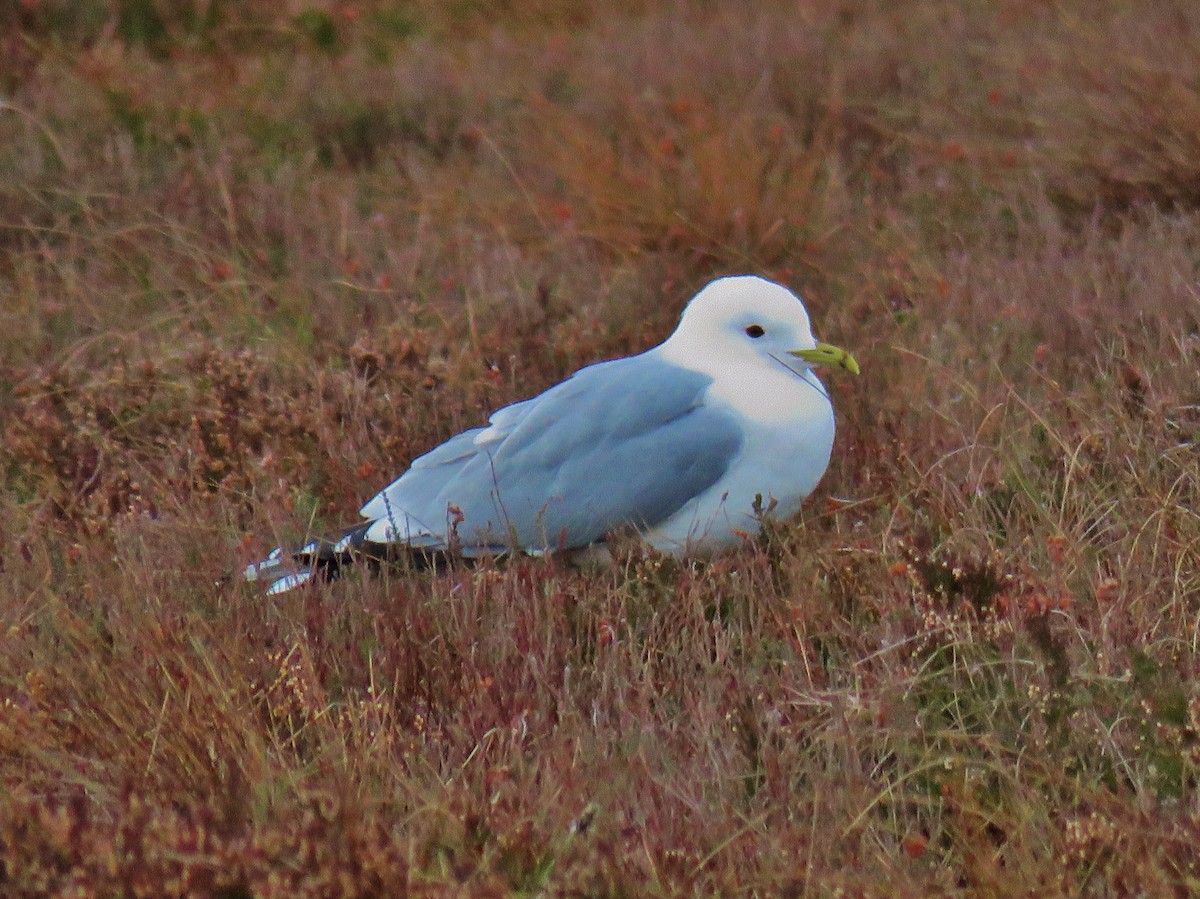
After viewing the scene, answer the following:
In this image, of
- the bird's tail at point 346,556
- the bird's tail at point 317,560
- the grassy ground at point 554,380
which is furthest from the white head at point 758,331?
the bird's tail at point 317,560

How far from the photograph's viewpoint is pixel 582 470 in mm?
3496

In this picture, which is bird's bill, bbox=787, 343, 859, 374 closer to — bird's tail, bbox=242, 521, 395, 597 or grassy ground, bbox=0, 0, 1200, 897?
grassy ground, bbox=0, 0, 1200, 897

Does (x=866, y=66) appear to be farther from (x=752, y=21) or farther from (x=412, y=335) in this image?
(x=412, y=335)

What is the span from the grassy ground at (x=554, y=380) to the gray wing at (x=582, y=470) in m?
0.13

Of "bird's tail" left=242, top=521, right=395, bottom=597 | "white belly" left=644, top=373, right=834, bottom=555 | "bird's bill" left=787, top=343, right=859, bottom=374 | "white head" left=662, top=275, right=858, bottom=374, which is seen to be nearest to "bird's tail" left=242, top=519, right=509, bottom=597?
"bird's tail" left=242, top=521, right=395, bottom=597

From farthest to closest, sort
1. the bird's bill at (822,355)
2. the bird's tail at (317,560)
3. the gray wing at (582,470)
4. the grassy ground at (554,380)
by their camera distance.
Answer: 1. the bird's bill at (822,355)
2. the gray wing at (582,470)
3. the bird's tail at (317,560)
4. the grassy ground at (554,380)

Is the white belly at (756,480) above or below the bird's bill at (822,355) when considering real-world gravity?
below

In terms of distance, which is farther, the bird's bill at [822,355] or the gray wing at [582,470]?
the bird's bill at [822,355]

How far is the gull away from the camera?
3439 mm

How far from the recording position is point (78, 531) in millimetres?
3818

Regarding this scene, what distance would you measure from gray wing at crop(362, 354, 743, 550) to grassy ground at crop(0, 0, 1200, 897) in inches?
5.3

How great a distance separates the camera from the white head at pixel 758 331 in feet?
11.8

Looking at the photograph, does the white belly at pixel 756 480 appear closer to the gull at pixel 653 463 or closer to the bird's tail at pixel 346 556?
the gull at pixel 653 463

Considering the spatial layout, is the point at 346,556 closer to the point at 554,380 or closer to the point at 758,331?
the point at 758,331
